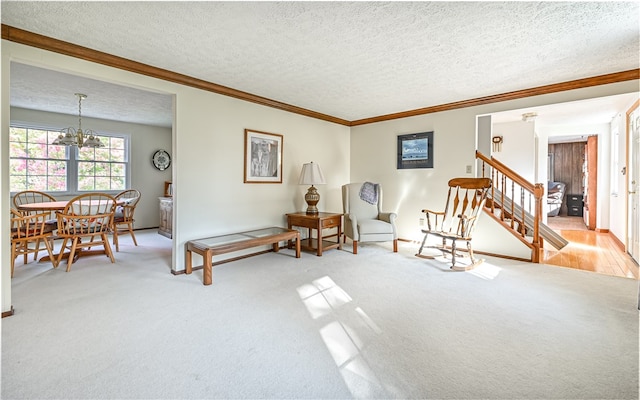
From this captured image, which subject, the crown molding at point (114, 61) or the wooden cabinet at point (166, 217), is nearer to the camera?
the crown molding at point (114, 61)

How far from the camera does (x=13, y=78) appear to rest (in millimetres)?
3777

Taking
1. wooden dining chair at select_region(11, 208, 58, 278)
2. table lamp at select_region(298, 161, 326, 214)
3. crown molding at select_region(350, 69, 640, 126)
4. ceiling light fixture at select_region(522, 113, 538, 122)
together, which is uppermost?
ceiling light fixture at select_region(522, 113, 538, 122)

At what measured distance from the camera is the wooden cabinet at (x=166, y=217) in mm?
5621

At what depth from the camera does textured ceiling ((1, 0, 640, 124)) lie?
2.12 metres

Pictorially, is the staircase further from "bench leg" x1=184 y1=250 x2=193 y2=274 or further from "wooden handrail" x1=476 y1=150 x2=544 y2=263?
"bench leg" x1=184 y1=250 x2=193 y2=274

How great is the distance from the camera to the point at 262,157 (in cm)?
437

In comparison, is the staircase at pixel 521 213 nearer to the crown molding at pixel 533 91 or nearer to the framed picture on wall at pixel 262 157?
the crown molding at pixel 533 91

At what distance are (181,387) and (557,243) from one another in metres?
5.24

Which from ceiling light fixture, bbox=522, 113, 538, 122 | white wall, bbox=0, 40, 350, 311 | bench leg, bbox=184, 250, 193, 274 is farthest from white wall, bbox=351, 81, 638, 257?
bench leg, bbox=184, 250, 193, 274

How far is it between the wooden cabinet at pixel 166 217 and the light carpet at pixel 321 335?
225 centimetres

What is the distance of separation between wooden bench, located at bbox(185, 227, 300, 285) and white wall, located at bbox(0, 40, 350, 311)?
171 millimetres

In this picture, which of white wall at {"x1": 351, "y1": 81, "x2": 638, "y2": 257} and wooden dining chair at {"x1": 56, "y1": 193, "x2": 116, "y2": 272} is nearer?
wooden dining chair at {"x1": 56, "y1": 193, "x2": 116, "y2": 272}

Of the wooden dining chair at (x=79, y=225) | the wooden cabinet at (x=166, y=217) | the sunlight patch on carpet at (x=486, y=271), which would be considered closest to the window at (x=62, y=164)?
the wooden cabinet at (x=166, y=217)

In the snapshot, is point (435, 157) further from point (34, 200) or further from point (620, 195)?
point (34, 200)
